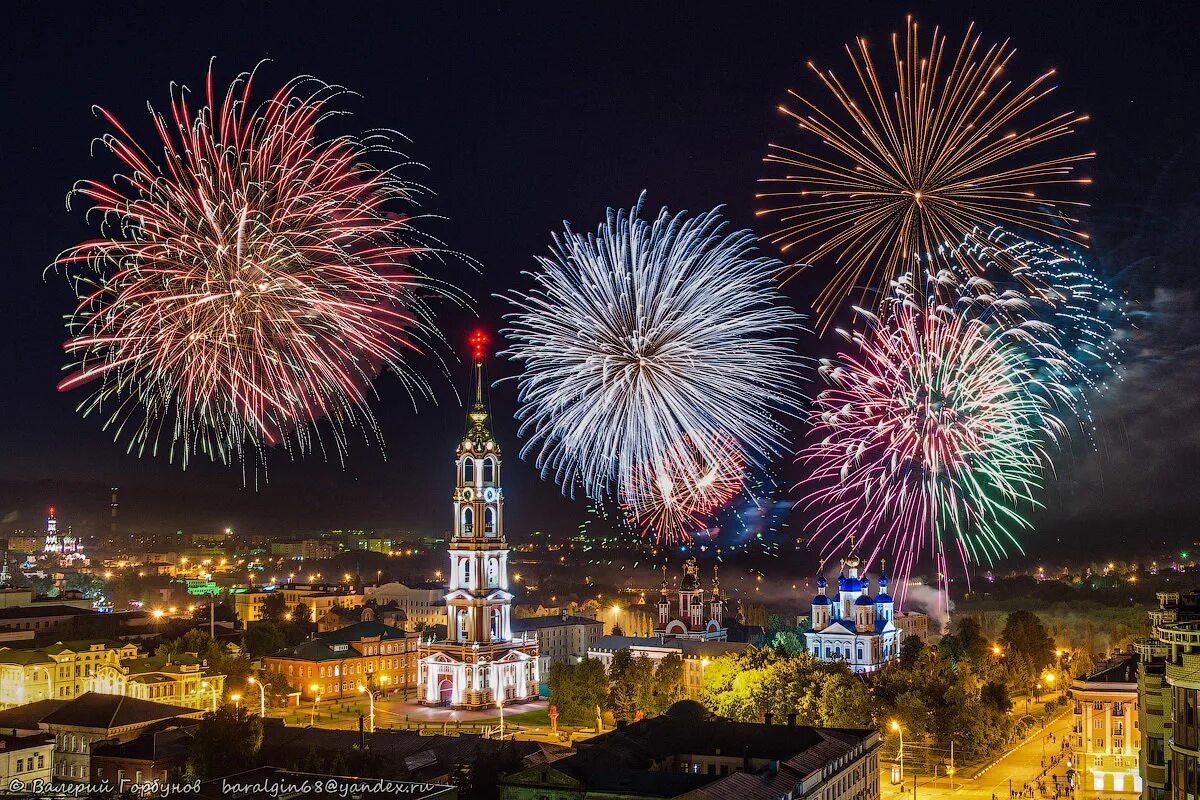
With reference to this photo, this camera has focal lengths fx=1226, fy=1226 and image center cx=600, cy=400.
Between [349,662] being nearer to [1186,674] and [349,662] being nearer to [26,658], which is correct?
[26,658]

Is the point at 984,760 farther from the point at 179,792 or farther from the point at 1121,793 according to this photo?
the point at 179,792

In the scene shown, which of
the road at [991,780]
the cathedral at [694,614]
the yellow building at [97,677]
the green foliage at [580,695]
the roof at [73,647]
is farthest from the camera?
the cathedral at [694,614]

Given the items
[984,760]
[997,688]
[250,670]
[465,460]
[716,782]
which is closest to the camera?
[716,782]

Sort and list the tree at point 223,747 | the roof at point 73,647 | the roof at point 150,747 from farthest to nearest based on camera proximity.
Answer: the roof at point 73,647, the roof at point 150,747, the tree at point 223,747

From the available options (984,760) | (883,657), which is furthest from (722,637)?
(984,760)

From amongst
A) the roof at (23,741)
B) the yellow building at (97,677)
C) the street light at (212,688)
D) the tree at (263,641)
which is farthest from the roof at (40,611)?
the roof at (23,741)

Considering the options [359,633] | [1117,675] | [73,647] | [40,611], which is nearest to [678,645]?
[359,633]

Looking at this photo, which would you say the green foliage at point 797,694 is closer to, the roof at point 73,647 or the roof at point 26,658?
the roof at point 73,647
